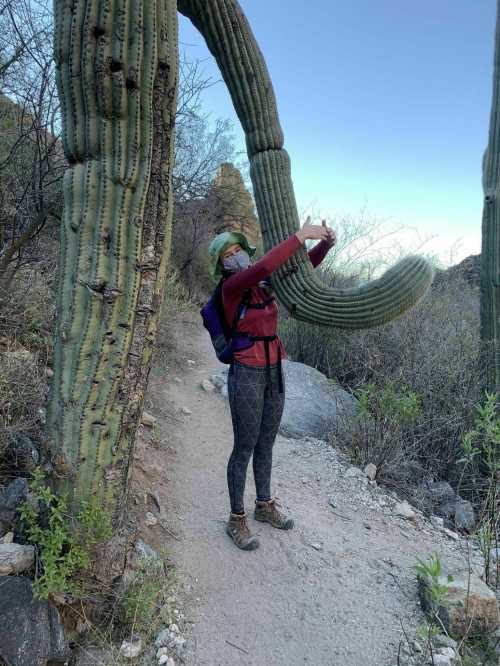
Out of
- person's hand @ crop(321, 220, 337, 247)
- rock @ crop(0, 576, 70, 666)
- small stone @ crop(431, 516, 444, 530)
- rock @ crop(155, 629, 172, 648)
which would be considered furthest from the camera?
small stone @ crop(431, 516, 444, 530)

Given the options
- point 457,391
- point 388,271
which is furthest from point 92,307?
point 457,391

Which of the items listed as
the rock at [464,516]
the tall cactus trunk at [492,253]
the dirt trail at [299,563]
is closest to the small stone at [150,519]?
the dirt trail at [299,563]

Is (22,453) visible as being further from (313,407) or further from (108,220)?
(313,407)

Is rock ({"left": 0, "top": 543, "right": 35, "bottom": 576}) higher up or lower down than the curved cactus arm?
lower down

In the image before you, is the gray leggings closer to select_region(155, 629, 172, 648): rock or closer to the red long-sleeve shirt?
the red long-sleeve shirt

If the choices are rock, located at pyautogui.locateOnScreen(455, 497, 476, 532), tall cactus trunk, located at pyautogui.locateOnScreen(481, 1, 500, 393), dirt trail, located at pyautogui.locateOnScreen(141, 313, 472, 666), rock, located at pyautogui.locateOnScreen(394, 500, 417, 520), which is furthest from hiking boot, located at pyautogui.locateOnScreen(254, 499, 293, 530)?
tall cactus trunk, located at pyautogui.locateOnScreen(481, 1, 500, 393)

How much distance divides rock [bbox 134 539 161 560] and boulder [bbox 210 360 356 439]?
237 cm

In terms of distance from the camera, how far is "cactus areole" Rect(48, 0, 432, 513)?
1.88 metres

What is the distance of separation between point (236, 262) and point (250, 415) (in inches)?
35.8

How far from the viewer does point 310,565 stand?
282 centimetres

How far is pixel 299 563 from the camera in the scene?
2824mm

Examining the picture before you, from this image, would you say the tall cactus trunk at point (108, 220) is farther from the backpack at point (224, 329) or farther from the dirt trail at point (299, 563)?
the dirt trail at point (299, 563)

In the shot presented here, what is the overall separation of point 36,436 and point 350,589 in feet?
7.00

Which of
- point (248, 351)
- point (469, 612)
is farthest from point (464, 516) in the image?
point (248, 351)
